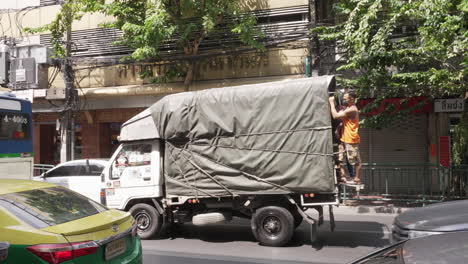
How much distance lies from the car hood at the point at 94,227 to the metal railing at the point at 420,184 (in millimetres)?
7719

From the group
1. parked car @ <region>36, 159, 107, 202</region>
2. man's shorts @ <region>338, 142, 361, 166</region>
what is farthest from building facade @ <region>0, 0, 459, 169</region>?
man's shorts @ <region>338, 142, 361, 166</region>

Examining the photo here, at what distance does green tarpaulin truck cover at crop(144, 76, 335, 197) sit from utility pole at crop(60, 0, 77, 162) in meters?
9.10

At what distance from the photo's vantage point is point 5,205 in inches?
167

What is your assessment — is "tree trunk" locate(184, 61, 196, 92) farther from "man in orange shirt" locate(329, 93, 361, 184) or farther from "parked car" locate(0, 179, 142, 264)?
"parked car" locate(0, 179, 142, 264)

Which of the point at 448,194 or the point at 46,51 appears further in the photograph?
the point at 46,51

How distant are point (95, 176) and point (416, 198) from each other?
8817 millimetres

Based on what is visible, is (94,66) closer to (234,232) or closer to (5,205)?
(234,232)

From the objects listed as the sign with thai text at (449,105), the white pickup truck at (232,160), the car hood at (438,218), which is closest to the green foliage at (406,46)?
the sign with thai text at (449,105)

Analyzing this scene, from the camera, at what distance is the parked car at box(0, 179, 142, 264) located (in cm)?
384

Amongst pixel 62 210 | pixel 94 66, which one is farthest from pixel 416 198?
pixel 94 66

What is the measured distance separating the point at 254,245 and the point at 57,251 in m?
4.61

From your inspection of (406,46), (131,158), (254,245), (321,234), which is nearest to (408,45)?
(406,46)

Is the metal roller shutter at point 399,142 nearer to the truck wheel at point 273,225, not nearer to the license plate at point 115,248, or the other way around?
the truck wheel at point 273,225

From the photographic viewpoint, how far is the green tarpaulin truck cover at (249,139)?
7078 mm
